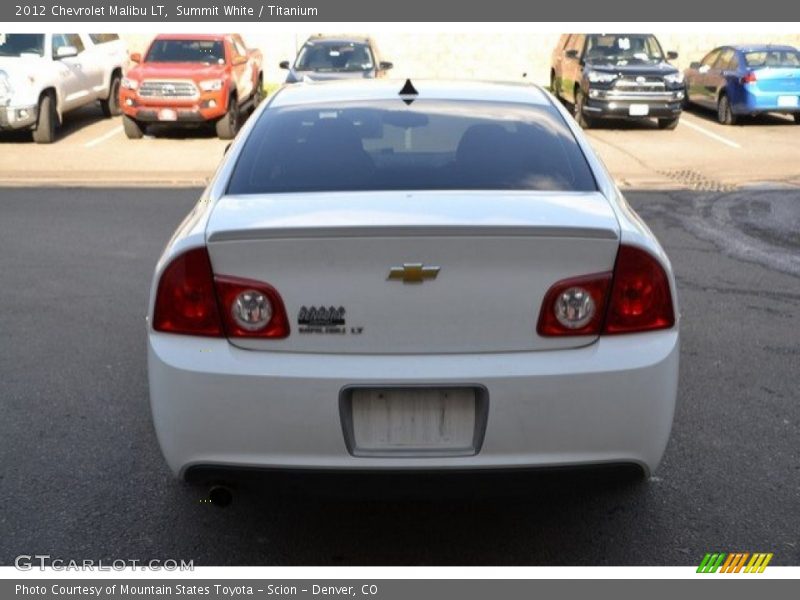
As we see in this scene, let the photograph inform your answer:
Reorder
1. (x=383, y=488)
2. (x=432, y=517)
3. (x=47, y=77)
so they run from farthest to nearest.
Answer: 1. (x=47, y=77)
2. (x=432, y=517)
3. (x=383, y=488)

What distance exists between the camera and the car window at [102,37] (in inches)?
774

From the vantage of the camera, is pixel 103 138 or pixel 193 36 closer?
pixel 103 138

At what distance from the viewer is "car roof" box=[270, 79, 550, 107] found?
490 centimetres

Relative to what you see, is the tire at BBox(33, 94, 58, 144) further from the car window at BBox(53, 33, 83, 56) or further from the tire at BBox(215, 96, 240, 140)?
the tire at BBox(215, 96, 240, 140)

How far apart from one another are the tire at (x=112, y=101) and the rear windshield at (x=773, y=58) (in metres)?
11.7

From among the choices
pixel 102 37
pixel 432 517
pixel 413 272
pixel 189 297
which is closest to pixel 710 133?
pixel 102 37

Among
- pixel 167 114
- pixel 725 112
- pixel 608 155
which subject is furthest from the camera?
pixel 725 112

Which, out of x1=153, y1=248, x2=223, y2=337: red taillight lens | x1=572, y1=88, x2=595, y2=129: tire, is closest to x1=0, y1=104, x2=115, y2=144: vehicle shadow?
x1=572, y1=88, x2=595, y2=129: tire

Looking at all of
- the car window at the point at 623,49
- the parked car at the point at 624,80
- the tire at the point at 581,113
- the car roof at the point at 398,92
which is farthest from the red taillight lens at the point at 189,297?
the car window at the point at 623,49

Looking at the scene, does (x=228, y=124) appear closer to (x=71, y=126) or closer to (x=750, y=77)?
(x=71, y=126)

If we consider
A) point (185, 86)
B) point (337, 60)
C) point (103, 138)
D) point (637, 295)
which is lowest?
point (103, 138)

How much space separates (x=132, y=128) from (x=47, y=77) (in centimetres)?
150

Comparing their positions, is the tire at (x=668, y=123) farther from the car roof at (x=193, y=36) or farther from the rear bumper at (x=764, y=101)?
the car roof at (x=193, y=36)

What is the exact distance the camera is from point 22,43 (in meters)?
17.2
